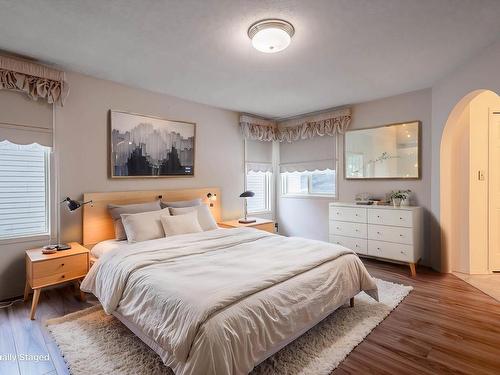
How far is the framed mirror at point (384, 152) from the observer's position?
13.0 ft

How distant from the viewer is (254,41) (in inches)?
91.8

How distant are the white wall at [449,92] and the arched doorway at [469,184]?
0.22ft

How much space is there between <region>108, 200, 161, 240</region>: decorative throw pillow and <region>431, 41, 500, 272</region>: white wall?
3.73 meters

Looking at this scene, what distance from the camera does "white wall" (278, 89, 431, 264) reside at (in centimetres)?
384

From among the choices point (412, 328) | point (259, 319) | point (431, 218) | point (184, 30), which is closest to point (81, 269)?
point (259, 319)

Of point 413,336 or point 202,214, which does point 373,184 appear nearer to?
point 413,336

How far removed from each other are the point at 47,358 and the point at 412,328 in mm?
2881

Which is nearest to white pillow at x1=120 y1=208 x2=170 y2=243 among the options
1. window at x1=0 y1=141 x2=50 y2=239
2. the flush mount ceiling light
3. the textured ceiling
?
window at x1=0 y1=141 x2=50 y2=239

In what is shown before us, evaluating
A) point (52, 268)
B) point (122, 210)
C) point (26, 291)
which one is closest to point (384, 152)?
point (122, 210)

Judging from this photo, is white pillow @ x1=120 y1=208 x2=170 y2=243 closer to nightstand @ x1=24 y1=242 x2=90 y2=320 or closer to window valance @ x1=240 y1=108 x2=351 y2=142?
nightstand @ x1=24 y1=242 x2=90 y2=320

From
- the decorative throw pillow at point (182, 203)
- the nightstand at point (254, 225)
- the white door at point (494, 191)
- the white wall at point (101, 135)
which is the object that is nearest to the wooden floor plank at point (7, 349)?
the white wall at point (101, 135)

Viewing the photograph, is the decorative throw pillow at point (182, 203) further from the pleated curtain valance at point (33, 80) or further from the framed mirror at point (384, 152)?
the framed mirror at point (384, 152)

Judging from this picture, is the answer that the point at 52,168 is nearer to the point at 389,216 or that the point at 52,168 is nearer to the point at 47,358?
the point at 47,358

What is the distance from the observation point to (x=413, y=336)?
2.21 metres
